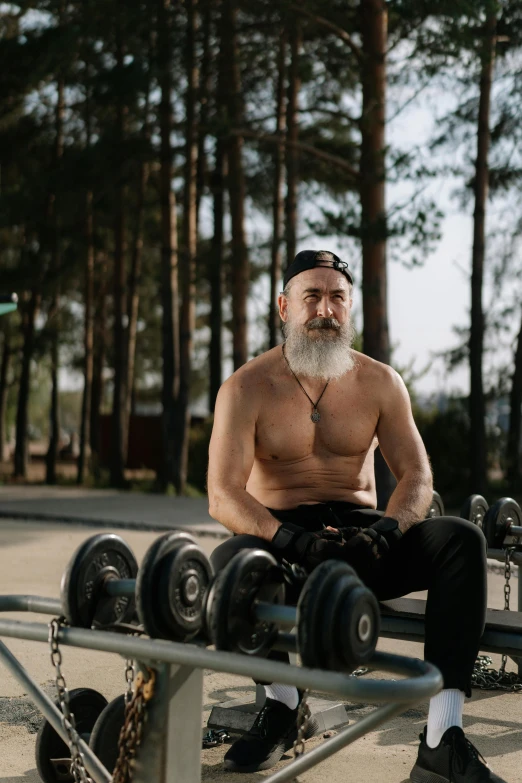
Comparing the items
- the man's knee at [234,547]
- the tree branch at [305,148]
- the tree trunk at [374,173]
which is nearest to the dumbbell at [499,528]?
the man's knee at [234,547]

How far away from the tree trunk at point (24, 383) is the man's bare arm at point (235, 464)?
68.7 ft

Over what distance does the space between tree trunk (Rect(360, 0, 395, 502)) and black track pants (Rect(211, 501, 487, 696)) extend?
1016 cm

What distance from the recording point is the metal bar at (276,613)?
235 centimetres

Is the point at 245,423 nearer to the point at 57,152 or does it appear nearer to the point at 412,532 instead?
the point at 412,532

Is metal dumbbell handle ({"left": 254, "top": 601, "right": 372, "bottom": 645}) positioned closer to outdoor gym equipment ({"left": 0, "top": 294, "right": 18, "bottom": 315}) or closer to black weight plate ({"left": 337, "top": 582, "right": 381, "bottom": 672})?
black weight plate ({"left": 337, "top": 582, "right": 381, "bottom": 672})

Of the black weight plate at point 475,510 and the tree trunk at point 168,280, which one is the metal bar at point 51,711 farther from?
the tree trunk at point 168,280

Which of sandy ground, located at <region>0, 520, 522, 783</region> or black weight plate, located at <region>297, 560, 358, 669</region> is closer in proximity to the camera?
black weight plate, located at <region>297, 560, 358, 669</region>

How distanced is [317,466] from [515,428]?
16580 millimetres

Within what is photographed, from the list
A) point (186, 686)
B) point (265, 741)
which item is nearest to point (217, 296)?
point (265, 741)

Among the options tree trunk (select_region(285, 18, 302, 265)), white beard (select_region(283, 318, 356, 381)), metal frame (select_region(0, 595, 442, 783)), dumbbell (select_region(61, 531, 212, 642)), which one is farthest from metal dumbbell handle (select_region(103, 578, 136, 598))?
tree trunk (select_region(285, 18, 302, 265))

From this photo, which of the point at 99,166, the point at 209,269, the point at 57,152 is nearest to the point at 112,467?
the point at 209,269

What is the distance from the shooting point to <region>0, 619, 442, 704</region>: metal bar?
2.06m

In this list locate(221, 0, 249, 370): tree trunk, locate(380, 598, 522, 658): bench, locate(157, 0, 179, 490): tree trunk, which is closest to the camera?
locate(380, 598, 522, 658): bench

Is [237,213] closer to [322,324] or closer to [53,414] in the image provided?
[53,414]
